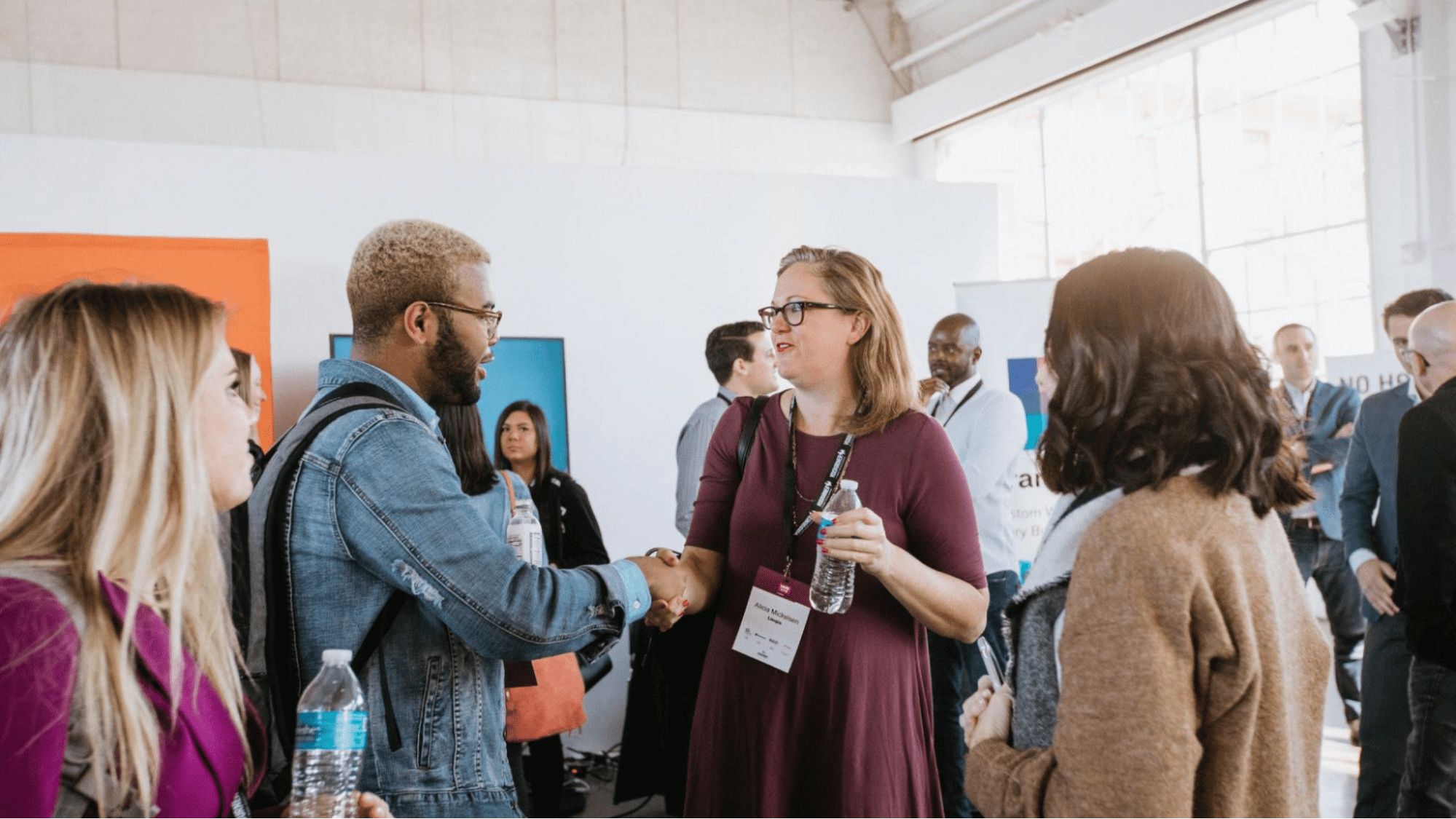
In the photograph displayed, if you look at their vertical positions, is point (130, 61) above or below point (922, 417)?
above

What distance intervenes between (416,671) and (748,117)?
29.0 feet

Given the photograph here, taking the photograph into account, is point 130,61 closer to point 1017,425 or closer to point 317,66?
point 317,66

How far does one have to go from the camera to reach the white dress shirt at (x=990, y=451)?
4.22 m

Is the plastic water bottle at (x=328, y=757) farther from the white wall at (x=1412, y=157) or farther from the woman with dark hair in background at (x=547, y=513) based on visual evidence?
the white wall at (x=1412, y=157)

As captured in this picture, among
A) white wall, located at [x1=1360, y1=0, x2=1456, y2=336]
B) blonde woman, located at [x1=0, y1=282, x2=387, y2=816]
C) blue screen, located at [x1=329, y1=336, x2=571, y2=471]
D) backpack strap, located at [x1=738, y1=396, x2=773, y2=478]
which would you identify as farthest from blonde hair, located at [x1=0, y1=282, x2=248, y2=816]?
white wall, located at [x1=1360, y1=0, x2=1456, y2=336]

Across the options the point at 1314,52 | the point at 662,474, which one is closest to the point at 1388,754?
the point at 662,474

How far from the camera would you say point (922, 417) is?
2.22 m

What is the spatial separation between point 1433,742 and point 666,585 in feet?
6.52


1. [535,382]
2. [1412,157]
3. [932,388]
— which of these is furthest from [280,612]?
[1412,157]

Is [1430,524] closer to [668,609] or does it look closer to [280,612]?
[668,609]

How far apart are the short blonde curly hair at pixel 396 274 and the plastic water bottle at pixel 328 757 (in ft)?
2.08

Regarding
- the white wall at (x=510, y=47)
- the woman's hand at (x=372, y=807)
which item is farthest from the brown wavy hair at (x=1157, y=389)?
the white wall at (x=510, y=47)

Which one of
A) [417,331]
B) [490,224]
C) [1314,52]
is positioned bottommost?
[417,331]

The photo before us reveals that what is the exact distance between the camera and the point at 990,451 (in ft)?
14.4
